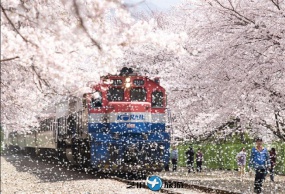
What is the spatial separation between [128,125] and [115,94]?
1175 millimetres

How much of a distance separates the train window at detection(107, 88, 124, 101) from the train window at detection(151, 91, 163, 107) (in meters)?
1.05

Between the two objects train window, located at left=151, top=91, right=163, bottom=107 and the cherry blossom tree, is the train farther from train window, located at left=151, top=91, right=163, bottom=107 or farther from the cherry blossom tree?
the cherry blossom tree

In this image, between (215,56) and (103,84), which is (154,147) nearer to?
(103,84)

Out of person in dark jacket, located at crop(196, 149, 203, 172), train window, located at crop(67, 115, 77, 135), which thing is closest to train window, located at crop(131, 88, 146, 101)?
train window, located at crop(67, 115, 77, 135)

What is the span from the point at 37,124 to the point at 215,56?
891 inches

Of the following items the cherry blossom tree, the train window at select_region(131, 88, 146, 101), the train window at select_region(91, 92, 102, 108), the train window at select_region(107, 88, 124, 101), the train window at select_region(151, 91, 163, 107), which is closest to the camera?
the cherry blossom tree

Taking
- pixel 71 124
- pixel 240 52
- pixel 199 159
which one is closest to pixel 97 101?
pixel 71 124

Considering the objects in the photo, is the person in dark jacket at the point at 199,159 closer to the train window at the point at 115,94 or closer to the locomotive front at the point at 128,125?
the locomotive front at the point at 128,125

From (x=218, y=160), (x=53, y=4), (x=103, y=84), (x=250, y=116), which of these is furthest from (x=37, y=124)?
(x=53, y=4)

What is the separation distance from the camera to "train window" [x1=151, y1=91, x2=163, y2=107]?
18.7 metres

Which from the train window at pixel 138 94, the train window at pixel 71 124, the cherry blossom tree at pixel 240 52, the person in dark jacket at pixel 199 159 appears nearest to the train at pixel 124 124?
the train window at pixel 138 94

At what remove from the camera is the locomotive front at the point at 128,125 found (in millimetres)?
17641

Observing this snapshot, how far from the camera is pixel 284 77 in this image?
12195 mm

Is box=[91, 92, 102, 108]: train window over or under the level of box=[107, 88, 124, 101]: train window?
under
